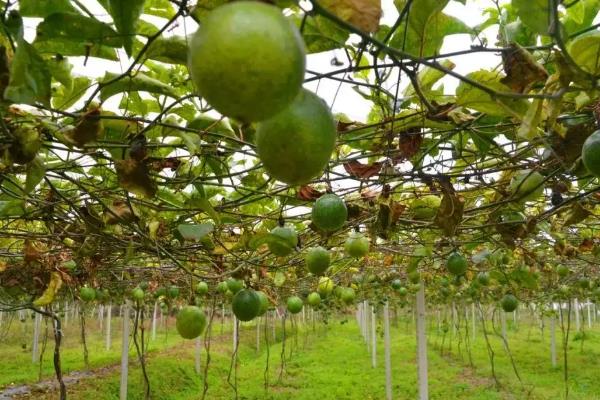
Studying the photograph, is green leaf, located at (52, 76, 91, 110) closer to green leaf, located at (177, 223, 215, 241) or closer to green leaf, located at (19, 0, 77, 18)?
green leaf, located at (19, 0, 77, 18)

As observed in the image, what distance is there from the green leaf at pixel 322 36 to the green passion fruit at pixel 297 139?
31cm

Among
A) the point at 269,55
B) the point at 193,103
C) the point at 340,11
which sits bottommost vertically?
the point at 269,55

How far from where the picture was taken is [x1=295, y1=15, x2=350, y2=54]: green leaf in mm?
1123

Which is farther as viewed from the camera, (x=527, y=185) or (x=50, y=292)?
(x=50, y=292)

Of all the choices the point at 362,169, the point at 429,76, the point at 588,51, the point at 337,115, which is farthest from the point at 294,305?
the point at 588,51

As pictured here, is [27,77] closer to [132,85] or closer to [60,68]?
[60,68]

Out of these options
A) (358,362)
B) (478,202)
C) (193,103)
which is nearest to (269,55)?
(193,103)

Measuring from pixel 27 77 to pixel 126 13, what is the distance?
0.23 m

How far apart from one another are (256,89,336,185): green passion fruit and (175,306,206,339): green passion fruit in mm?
1835

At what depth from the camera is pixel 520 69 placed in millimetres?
1229

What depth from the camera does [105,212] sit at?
89.4 inches

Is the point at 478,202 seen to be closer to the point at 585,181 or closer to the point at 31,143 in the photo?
the point at 585,181

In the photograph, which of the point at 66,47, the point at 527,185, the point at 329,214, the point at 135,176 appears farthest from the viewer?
the point at 527,185

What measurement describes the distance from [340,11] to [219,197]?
283 centimetres
